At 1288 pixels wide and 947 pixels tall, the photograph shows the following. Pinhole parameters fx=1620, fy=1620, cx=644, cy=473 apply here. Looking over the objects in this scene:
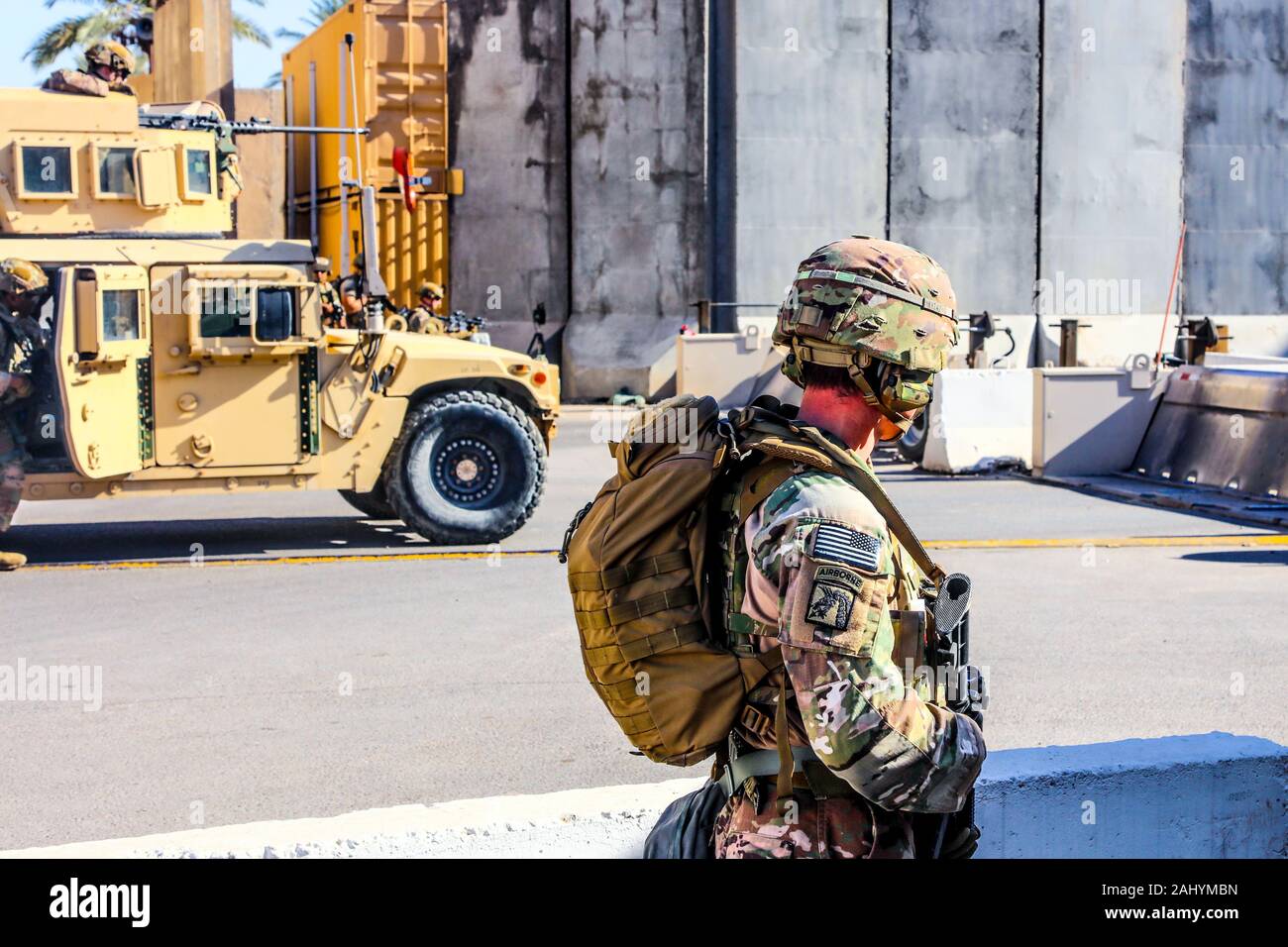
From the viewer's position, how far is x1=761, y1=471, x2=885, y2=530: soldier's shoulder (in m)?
2.51

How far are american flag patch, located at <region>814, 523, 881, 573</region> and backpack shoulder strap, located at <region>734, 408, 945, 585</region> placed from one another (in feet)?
0.41

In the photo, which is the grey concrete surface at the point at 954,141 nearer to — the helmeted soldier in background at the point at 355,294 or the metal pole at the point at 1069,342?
the metal pole at the point at 1069,342

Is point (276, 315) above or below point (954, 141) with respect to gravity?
below

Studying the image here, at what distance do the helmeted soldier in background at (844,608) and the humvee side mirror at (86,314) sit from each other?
7.57 metres

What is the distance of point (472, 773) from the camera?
5844 millimetres

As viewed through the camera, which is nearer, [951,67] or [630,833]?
[630,833]

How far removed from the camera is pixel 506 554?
10.7 metres

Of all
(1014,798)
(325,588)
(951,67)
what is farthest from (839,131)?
(1014,798)

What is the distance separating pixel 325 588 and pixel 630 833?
633 centimetres

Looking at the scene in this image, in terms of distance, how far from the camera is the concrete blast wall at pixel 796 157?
989 inches

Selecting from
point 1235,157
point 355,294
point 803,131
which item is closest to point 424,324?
point 355,294

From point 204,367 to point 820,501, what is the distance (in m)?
8.37

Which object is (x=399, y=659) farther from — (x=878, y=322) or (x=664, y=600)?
(x=878, y=322)
